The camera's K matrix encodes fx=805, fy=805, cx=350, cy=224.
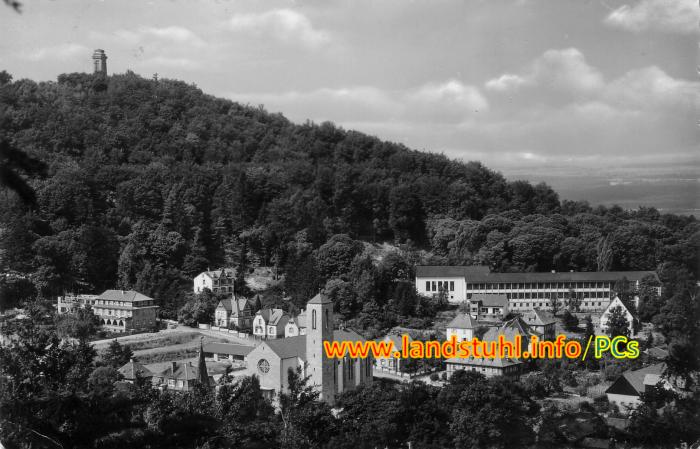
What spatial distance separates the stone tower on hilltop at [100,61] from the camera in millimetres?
59688

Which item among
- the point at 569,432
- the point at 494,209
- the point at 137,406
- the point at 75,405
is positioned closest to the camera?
the point at 75,405

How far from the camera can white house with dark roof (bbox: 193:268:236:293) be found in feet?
118

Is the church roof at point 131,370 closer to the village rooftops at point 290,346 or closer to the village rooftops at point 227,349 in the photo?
the village rooftops at point 290,346

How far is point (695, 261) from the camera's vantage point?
3425cm

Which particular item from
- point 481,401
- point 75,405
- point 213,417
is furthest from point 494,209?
point 75,405

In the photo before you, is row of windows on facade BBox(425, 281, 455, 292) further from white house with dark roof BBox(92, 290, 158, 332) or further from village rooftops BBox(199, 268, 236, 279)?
white house with dark roof BBox(92, 290, 158, 332)

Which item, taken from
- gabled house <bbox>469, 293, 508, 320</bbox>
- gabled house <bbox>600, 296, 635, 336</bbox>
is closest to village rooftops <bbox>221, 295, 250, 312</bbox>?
gabled house <bbox>469, 293, 508, 320</bbox>

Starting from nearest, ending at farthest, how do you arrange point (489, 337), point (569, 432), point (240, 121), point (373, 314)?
point (569, 432) < point (489, 337) < point (373, 314) < point (240, 121)

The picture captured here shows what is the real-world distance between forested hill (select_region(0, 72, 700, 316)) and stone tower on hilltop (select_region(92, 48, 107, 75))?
2.23m

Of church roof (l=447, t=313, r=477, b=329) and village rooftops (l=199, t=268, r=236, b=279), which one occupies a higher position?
village rooftops (l=199, t=268, r=236, b=279)

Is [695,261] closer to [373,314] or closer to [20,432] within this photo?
[373,314]

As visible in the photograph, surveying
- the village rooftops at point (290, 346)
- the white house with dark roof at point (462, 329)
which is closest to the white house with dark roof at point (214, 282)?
the white house with dark roof at point (462, 329)

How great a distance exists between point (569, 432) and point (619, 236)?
76.6 ft

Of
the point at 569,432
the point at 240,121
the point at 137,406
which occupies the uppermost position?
the point at 240,121
